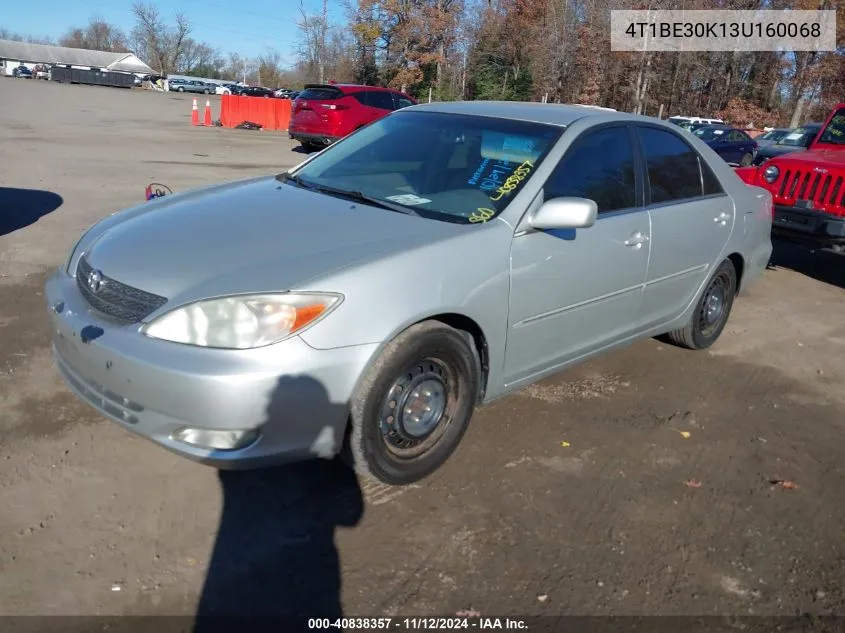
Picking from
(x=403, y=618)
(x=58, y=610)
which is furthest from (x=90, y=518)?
(x=403, y=618)

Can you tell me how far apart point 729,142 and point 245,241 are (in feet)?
70.8

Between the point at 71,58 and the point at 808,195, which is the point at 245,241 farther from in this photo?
the point at 71,58

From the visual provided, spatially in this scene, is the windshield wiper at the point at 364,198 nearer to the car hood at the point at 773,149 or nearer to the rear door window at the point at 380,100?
the rear door window at the point at 380,100

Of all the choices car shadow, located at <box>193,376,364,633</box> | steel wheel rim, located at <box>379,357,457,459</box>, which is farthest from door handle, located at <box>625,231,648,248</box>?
car shadow, located at <box>193,376,364,633</box>

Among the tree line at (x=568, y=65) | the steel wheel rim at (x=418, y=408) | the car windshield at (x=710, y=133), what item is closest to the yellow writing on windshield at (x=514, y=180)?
the steel wheel rim at (x=418, y=408)

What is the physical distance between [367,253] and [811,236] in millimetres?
6004

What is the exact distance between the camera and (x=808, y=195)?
24.9 ft

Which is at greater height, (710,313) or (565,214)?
(565,214)

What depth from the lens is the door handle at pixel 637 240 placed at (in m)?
4.08

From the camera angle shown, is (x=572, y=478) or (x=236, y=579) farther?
(x=572, y=478)

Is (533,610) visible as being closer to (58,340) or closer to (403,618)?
(403,618)

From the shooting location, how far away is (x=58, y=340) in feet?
10.6

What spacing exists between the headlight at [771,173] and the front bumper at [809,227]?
459 millimetres

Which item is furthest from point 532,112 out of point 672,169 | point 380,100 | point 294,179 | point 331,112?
point 380,100
